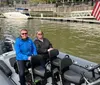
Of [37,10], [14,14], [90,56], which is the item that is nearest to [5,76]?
[90,56]

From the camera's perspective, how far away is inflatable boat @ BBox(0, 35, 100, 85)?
13.2ft

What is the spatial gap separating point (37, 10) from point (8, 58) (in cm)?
5464

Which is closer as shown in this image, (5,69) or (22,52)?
(22,52)

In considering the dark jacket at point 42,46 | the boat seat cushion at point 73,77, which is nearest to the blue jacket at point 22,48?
the dark jacket at point 42,46

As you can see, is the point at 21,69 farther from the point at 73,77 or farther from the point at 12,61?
the point at 73,77

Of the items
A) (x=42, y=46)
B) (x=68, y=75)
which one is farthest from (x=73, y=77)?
(x=42, y=46)

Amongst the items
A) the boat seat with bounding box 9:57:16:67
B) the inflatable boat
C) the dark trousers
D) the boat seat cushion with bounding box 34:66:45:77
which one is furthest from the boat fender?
the boat seat cushion with bounding box 34:66:45:77

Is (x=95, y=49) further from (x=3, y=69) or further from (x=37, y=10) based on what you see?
(x=37, y=10)

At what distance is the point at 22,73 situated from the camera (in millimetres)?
4645

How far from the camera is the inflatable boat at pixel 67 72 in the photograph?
4023mm

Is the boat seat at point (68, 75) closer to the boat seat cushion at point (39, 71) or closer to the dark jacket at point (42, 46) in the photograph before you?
the boat seat cushion at point (39, 71)

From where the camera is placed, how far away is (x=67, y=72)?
13.8ft

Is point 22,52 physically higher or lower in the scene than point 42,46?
higher

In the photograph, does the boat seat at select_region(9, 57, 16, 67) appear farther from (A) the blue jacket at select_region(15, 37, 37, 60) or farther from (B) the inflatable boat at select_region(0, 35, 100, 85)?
A: (A) the blue jacket at select_region(15, 37, 37, 60)
